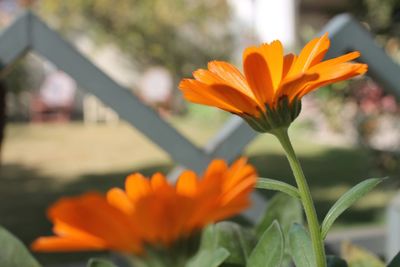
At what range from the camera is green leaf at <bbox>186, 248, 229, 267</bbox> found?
349 millimetres

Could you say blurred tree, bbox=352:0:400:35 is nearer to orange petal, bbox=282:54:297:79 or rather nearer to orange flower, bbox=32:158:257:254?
orange petal, bbox=282:54:297:79

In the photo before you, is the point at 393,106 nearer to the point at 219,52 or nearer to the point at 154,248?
the point at 154,248

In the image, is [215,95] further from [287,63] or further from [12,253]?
[12,253]

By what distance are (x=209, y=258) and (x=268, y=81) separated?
10 cm

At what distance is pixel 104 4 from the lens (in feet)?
46.6

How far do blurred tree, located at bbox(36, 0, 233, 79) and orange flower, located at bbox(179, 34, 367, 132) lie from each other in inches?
554

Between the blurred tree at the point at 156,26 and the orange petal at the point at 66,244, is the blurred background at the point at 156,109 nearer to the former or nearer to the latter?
the blurred tree at the point at 156,26

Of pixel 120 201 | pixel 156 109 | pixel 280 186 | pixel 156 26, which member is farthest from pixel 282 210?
pixel 156 26

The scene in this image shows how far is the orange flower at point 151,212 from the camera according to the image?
0.28m

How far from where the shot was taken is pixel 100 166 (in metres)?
8.45

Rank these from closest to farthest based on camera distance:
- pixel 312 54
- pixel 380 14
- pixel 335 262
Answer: pixel 312 54, pixel 335 262, pixel 380 14

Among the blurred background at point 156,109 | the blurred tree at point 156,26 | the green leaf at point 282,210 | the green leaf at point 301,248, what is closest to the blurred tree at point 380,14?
the blurred background at point 156,109

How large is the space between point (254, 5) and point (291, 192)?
14.9 m

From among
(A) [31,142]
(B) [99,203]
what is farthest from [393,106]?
(A) [31,142]
